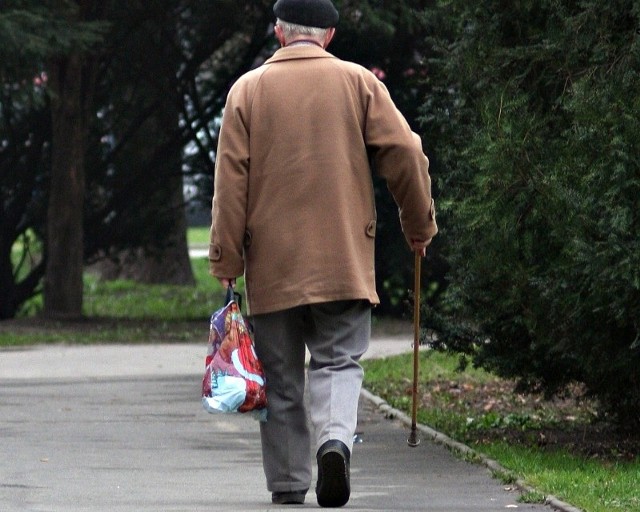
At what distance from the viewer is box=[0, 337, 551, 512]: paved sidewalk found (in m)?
6.26

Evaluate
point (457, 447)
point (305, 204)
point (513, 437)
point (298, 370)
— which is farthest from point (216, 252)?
point (513, 437)

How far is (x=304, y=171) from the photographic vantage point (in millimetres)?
5984

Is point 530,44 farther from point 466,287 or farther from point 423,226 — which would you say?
point 423,226

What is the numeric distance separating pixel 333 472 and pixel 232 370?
53 centimetres

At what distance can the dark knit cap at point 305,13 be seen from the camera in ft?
19.9

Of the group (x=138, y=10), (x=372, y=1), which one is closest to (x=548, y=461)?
(x=372, y=1)

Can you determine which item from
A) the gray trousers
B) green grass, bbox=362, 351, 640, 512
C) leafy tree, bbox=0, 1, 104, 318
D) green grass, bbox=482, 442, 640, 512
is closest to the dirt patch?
green grass, bbox=362, 351, 640, 512

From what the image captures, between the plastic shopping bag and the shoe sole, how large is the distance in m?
0.38

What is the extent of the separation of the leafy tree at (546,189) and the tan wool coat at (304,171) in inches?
41.7

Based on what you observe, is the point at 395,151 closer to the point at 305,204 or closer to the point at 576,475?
the point at 305,204

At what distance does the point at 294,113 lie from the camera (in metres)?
6.00

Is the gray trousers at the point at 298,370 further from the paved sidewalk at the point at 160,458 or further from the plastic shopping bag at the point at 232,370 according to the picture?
the paved sidewalk at the point at 160,458

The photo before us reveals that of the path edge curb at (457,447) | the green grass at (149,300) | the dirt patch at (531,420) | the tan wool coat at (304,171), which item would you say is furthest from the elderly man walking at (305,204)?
the green grass at (149,300)

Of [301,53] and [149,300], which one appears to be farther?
[149,300]
